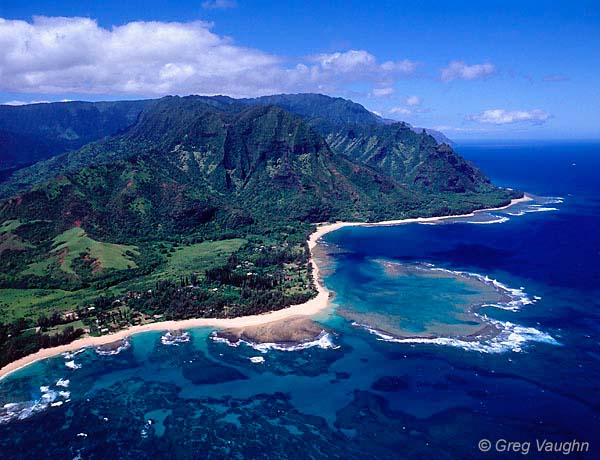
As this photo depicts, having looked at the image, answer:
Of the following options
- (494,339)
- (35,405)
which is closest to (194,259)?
(35,405)

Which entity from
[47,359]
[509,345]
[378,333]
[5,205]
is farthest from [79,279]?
[509,345]

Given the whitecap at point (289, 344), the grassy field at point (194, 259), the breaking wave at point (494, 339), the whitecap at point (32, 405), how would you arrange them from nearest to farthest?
the whitecap at point (32, 405), the breaking wave at point (494, 339), the whitecap at point (289, 344), the grassy field at point (194, 259)

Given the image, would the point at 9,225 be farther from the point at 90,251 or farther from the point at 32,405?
the point at 32,405

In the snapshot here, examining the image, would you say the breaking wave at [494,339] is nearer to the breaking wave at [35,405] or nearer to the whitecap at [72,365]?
the whitecap at [72,365]

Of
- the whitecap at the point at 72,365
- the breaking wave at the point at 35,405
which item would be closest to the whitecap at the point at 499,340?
the whitecap at the point at 72,365

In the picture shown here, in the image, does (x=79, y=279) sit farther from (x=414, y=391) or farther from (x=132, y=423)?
(x=414, y=391)

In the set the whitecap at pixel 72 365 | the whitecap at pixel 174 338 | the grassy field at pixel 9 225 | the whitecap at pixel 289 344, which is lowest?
the whitecap at pixel 72 365

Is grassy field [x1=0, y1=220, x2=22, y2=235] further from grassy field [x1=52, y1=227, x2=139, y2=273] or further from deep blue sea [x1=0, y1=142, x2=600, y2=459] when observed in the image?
deep blue sea [x1=0, y1=142, x2=600, y2=459]

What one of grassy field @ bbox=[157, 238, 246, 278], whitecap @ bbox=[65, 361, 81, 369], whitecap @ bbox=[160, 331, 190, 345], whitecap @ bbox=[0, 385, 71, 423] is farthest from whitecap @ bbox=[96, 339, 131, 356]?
grassy field @ bbox=[157, 238, 246, 278]
